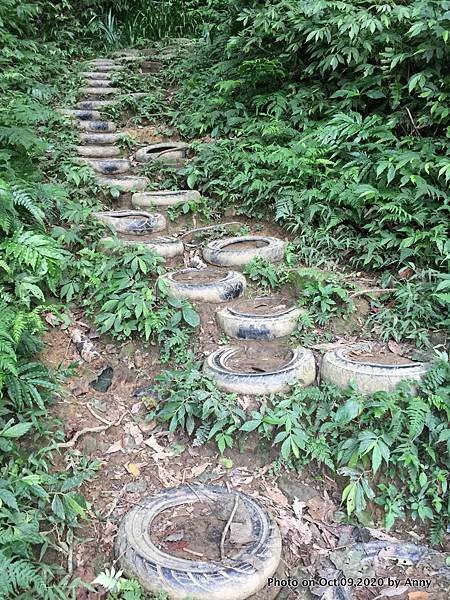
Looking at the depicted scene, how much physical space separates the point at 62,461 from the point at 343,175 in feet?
10.8

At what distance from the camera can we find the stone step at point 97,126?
22.1 feet

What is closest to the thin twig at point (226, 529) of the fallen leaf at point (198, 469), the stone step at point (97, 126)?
the fallen leaf at point (198, 469)

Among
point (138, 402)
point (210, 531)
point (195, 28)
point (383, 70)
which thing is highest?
point (195, 28)

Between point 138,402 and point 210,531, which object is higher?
point 138,402

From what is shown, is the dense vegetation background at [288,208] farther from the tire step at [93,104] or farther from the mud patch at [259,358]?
the mud patch at [259,358]

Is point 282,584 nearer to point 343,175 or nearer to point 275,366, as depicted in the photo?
point 275,366

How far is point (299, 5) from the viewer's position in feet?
18.3

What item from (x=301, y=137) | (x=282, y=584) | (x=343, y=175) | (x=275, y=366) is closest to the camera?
(x=282, y=584)

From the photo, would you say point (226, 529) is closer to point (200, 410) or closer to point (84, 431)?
point (200, 410)

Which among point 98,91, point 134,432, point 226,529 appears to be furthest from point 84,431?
point 98,91

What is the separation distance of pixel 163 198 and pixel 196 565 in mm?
3790

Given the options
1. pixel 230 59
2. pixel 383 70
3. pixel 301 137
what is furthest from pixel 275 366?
pixel 230 59

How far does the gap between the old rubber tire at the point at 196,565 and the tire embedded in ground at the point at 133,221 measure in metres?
2.80

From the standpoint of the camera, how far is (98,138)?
6500 millimetres
